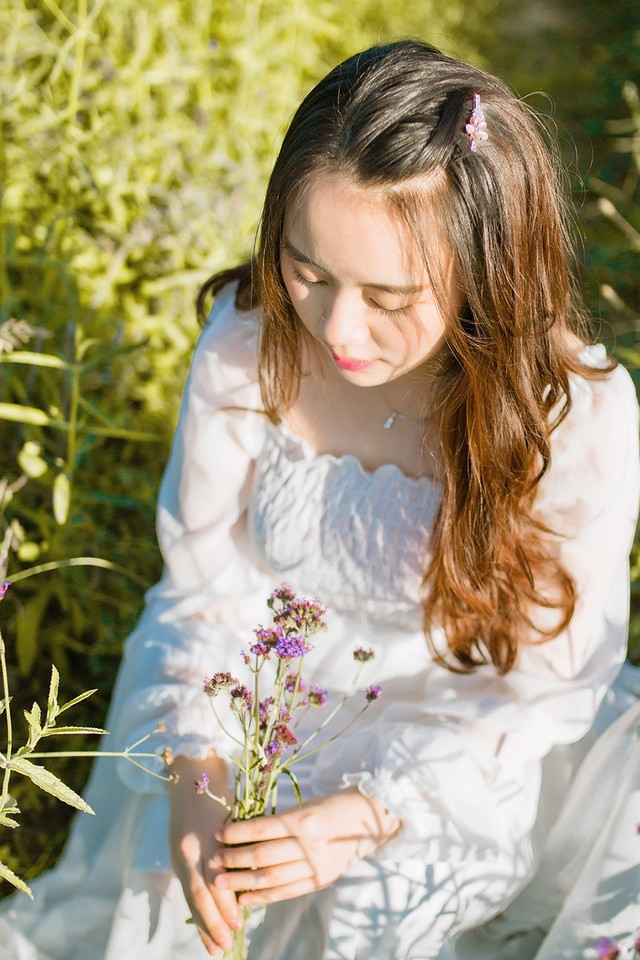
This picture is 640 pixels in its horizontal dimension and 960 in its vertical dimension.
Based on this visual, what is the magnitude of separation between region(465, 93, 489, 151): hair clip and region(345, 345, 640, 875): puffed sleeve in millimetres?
418

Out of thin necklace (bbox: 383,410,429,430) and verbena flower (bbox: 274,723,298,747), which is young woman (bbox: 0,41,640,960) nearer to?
thin necklace (bbox: 383,410,429,430)

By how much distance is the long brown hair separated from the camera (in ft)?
3.91

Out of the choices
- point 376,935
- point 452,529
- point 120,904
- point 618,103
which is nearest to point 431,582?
point 452,529

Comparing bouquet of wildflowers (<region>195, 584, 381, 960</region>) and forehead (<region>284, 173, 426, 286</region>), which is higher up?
forehead (<region>284, 173, 426, 286</region>)

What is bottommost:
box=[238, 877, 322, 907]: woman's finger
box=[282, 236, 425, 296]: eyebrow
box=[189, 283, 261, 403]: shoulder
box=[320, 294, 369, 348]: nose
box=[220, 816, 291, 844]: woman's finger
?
box=[238, 877, 322, 907]: woman's finger

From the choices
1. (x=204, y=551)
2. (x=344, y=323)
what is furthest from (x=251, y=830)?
(x=344, y=323)

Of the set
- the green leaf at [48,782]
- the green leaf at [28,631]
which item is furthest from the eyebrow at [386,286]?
the green leaf at [28,631]

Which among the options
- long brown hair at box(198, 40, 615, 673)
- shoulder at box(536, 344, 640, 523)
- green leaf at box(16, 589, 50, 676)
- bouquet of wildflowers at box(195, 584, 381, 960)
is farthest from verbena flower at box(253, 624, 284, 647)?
green leaf at box(16, 589, 50, 676)

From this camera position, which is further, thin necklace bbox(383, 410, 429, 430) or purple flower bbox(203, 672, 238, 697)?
thin necklace bbox(383, 410, 429, 430)

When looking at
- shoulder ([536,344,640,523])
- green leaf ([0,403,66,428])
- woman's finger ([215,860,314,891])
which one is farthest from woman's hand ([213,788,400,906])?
green leaf ([0,403,66,428])

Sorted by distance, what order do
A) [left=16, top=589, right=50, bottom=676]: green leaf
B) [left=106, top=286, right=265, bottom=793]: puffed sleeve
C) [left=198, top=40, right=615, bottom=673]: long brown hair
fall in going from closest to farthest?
1. [left=198, top=40, right=615, bottom=673]: long brown hair
2. [left=106, top=286, right=265, bottom=793]: puffed sleeve
3. [left=16, top=589, right=50, bottom=676]: green leaf

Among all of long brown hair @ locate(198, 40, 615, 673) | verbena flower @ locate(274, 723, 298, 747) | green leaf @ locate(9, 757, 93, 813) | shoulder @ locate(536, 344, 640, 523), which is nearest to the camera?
green leaf @ locate(9, 757, 93, 813)

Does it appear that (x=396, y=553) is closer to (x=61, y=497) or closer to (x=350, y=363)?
(x=350, y=363)

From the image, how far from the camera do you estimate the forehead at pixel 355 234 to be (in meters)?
1.20
